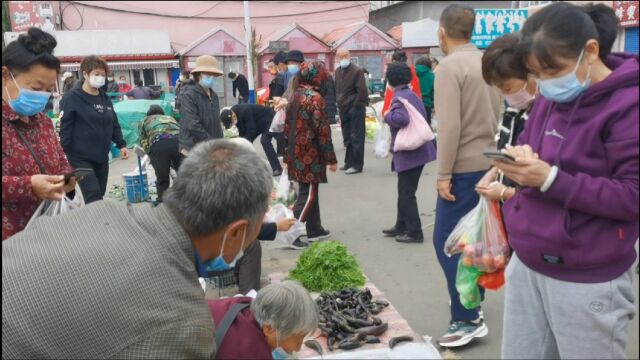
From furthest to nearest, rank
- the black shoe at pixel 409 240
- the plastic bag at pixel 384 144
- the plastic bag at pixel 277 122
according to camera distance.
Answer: the plastic bag at pixel 277 122, the plastic bag at pixel 384 144, the black shoe at pixel 409 240

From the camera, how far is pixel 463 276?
2832mm

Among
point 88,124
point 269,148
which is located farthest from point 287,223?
point 269,148

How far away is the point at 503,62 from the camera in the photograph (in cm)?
258

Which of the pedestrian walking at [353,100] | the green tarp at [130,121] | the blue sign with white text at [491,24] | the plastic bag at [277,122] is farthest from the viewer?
the blue sign with white text at [491,24]

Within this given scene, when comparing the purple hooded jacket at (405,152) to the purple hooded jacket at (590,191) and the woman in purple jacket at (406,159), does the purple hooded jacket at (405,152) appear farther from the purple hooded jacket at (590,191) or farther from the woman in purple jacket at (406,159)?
the purple hooded jacket at (590,191)

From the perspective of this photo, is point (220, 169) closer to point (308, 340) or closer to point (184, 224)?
point (184, 224)

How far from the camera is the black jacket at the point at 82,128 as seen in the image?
5.09 meters

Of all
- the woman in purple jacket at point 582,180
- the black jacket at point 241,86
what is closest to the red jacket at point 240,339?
the woman in purple jacket at point 582,180

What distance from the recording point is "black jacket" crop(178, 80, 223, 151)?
213 inches

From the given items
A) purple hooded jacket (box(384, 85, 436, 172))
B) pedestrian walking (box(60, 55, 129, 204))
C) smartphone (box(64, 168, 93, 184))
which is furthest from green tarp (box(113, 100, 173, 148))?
smartphone (box(64, 168, 93, 184))

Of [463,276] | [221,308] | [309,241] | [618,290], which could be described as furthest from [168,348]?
[309,241]

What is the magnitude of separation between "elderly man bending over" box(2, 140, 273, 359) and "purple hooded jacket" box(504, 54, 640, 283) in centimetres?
99

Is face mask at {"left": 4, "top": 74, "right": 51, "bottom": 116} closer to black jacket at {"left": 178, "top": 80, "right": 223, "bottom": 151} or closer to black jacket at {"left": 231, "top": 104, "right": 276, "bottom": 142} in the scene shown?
black jacket at {"left": 178, "top": 80, "right": 223, "bottom": 151}

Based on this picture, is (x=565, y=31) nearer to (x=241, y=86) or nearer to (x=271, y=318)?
(x=271, y=318)
